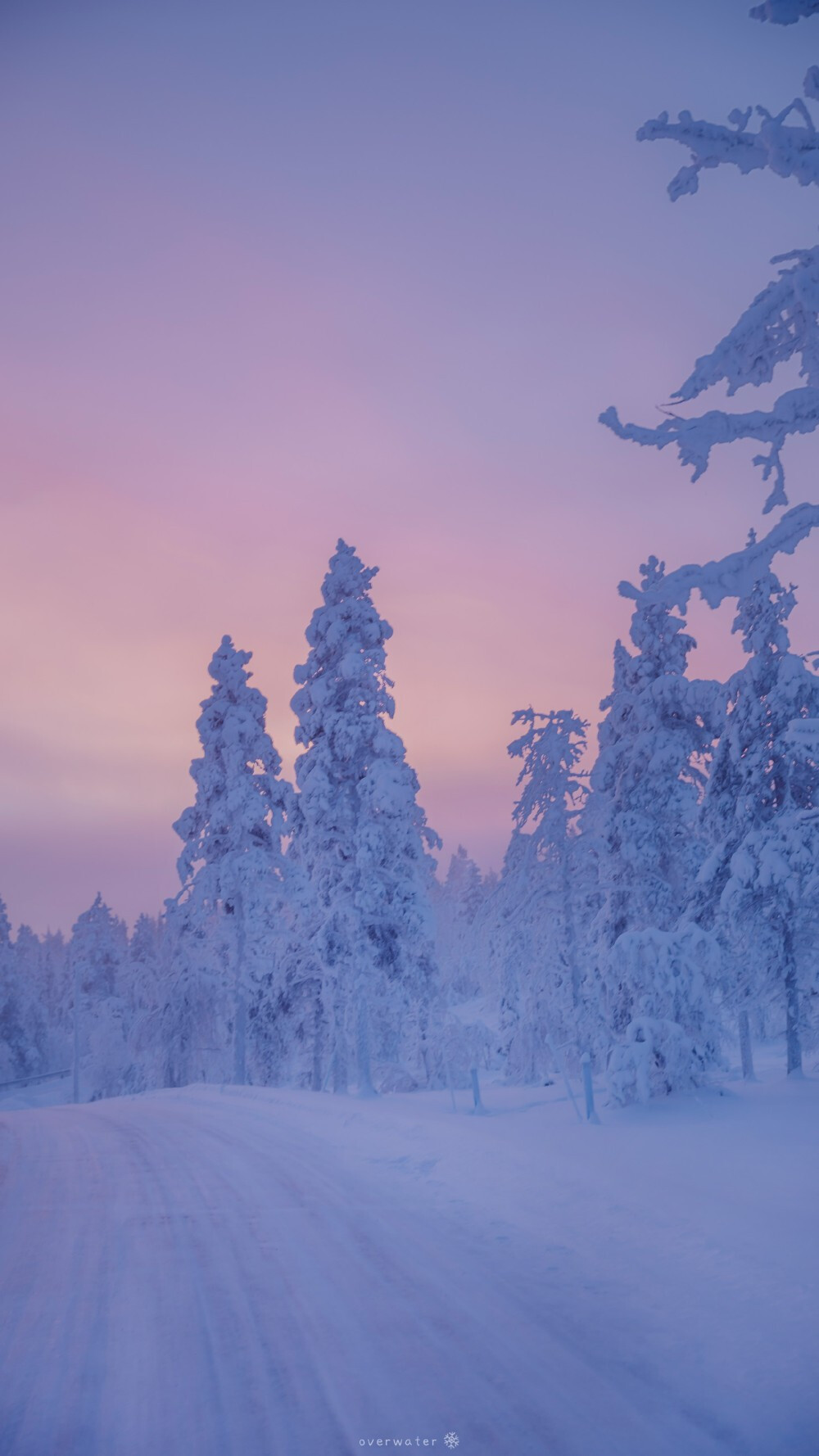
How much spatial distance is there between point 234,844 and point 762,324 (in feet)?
84.5

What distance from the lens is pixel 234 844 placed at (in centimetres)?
2980

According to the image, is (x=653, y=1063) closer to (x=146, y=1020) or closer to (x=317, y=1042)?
(x=317, y=1042)

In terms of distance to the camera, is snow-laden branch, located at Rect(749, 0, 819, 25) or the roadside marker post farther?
the roadside marker post

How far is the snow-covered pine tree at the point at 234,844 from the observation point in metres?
29.8

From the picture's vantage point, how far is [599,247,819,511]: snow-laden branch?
6.63m

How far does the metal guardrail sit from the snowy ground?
61811mm

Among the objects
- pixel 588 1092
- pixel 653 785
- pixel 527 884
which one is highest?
pixel 653 785

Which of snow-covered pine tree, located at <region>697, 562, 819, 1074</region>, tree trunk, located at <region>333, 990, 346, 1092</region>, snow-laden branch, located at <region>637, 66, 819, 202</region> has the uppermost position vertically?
snow-laden branch, located at <region>637, 66, 819, 202</region>

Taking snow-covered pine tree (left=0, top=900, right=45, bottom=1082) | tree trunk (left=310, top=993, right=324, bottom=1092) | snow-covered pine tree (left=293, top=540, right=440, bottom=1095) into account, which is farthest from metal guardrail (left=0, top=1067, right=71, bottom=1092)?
snow-covered pine tree (left=293, top=540, right=440, bottom=1095)

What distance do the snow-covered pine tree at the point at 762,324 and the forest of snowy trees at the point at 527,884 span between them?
169 inches

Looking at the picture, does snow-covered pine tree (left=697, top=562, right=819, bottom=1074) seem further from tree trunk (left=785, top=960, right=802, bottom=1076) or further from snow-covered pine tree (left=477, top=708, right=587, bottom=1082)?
snow-covered pine tree (left=477, top=708, right=587, bottom=1082)

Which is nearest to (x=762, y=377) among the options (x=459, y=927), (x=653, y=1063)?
(x=653, y=1063)

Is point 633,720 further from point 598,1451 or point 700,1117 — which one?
point 598,1451

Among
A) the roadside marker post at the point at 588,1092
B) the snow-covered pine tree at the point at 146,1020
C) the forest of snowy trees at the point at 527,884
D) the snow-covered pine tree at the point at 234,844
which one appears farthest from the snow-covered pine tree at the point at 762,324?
the snow-covered pine tree at the point at 146,1020
